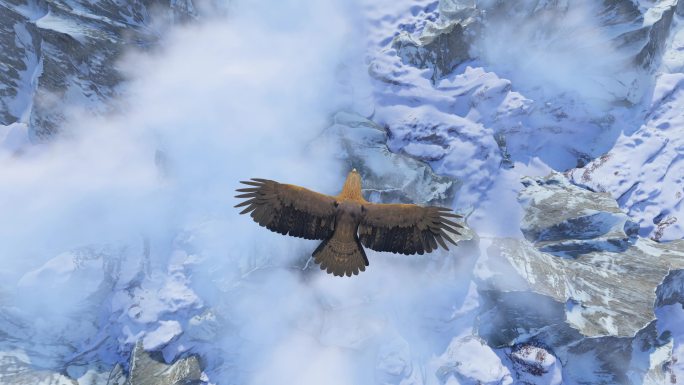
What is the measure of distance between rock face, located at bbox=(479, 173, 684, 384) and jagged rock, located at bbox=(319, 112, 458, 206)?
2.81 meters

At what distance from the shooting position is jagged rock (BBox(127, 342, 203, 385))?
11.0 m

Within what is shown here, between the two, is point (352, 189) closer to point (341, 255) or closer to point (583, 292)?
point (341, 255)

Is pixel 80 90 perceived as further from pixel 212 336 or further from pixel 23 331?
pixel 212 336

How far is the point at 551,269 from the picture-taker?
445 inches

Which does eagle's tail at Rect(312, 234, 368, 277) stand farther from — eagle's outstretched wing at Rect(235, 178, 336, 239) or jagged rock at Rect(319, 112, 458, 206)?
jagged rock at Rect(319, 112, 458, 206)

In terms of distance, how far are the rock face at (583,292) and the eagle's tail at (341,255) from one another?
7.00 m

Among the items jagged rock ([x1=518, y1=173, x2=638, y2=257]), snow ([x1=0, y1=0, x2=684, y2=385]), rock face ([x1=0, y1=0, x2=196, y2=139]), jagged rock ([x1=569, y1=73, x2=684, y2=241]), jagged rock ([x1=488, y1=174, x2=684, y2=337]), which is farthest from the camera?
jagged rock ([x1=569, y1=73, x2=684, y2=241])

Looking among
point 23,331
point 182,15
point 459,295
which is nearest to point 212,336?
point 23,331

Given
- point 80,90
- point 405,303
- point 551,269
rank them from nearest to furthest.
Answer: point 551,269, point 405,303, point 80,90

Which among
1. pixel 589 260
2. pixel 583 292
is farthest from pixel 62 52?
pixel 589 260

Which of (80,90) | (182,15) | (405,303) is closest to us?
(405,303)

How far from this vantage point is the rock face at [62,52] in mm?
12445

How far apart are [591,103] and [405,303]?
35.3 ft

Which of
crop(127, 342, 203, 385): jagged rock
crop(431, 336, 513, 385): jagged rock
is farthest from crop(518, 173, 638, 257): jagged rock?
crop(127, 342, 203, 385): jagged rock
